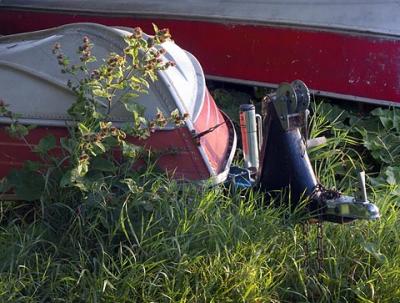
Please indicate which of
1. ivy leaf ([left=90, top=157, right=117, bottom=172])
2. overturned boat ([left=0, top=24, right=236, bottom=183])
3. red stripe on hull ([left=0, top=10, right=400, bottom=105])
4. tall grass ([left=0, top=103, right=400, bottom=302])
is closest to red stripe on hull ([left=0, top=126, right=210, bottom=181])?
overturned boat ([left=0, top=24, right=236, bottom=183])

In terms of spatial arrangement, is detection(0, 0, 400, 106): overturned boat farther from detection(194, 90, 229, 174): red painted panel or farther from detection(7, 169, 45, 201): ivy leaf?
detection(7, 169, 45, 201): ivy leaf

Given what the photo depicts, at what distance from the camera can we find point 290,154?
3967 mm

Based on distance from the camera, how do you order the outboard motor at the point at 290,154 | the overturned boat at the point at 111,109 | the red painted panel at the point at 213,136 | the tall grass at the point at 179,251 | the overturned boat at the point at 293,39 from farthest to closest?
the overturned boat at the point at 293,39 < the red painted panel at the point at 213,136 < the overturned boat at the point at 111,109 < the outboard motor at the point at 290,154 < the tall grass at the point at 179,251

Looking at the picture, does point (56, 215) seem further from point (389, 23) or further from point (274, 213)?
point (389, 23)

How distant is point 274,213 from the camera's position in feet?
12.8

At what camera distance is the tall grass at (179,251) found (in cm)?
344

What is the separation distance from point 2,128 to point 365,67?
7.98 feet

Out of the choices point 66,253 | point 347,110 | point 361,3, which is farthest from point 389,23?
point 66,253

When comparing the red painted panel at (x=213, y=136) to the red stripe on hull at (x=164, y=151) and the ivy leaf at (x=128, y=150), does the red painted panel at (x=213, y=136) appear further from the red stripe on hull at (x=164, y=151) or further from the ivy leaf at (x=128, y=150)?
the ivy leaf at (x=128, y=150)

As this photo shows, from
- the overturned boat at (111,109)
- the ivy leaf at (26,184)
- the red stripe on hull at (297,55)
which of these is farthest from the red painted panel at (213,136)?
the red stripe on hull at (297,55)

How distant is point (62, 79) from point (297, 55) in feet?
6.30

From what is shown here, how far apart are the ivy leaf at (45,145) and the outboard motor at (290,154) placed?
3.28 feet

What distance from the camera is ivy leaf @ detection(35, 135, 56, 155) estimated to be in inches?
148

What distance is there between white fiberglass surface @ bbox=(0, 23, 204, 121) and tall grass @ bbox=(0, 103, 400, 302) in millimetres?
425
